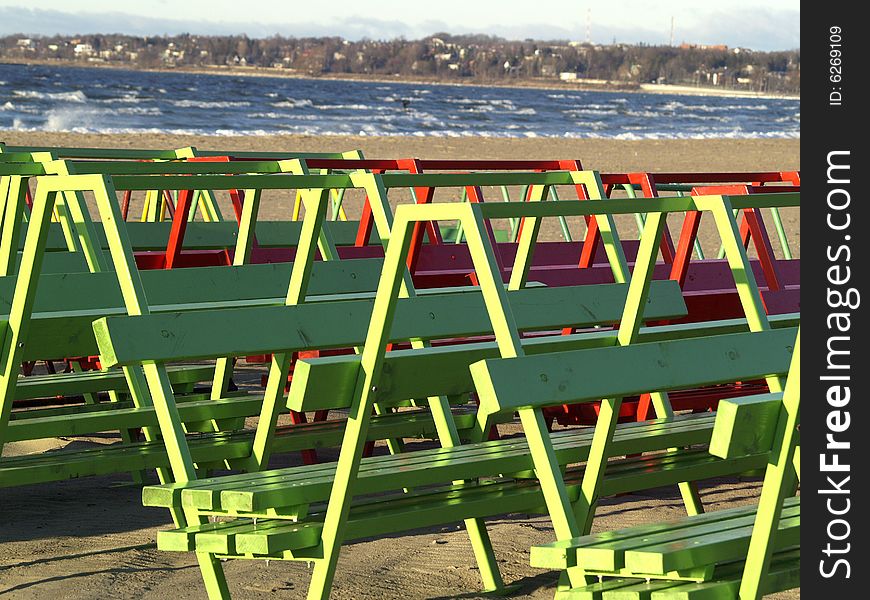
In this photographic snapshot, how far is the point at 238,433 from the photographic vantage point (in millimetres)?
4637

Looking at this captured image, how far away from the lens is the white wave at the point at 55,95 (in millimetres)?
53031

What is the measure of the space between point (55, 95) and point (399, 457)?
53.2m

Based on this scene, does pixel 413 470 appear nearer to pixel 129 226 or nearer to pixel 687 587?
pixel 687 587

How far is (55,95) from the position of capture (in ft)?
179

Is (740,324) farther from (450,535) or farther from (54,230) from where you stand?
(54,230)

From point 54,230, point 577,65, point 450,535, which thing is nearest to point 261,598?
point 450,535

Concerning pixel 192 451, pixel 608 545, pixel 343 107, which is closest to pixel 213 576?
pixel 192 451

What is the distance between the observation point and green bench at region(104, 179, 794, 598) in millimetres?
3293

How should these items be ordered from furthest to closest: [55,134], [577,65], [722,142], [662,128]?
[577,65], [662,128], [722,142], [55,134]

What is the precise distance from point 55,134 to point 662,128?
30.1 metres

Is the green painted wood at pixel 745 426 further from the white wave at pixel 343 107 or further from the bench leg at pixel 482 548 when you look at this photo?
the white wave at pixel 343 107

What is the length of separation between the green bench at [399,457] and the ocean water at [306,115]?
1343 inches

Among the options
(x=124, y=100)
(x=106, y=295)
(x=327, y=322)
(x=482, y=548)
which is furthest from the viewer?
(x=124, y=100)
